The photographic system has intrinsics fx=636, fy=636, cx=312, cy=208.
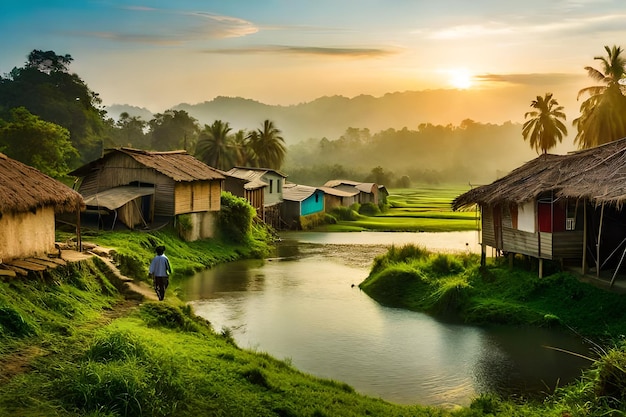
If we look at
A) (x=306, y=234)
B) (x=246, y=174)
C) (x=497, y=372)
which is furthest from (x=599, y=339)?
(x=246, y=174)

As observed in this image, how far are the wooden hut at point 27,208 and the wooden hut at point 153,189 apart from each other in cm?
975

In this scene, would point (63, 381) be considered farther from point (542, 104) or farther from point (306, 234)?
point (542, 104)

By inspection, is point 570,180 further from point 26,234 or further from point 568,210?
point 26,234

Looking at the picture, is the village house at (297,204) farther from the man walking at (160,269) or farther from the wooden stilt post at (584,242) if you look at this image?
→ the man walking at (160,269)

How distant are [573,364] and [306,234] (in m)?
26.7

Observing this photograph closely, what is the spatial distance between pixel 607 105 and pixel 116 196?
25345mm

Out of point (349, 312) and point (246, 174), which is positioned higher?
point (246, 174)

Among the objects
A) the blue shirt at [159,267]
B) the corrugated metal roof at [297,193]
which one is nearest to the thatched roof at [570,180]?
the blue shirt at [159,267]

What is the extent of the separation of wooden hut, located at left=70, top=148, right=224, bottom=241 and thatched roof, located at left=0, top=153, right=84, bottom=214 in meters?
9.56

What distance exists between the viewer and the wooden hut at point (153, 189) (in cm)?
2683

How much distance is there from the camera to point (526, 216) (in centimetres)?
1883

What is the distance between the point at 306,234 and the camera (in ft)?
129

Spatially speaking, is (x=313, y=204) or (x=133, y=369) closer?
(x=133, y=369)

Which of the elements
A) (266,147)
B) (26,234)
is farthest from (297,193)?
(26,234)
